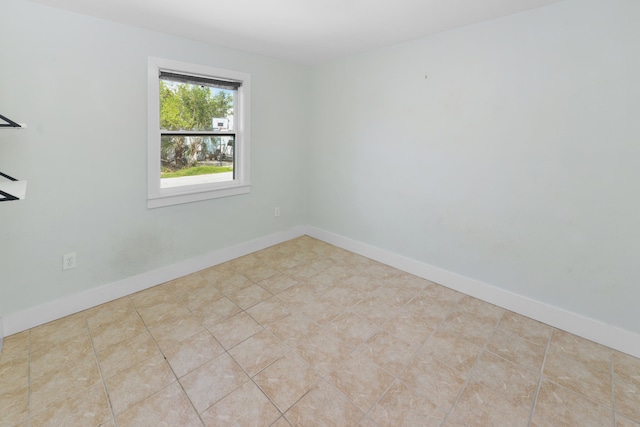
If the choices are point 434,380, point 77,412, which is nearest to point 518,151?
point 434,380

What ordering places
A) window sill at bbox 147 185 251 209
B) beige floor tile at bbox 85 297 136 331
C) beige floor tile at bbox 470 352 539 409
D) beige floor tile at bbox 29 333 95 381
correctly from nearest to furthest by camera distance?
beige floor tile at bbox 470 352 539 409, beige floor tile at bbox 29 333 95 381, beige floor tile at bbox 85 297 136 331, window sill at bbox 147 185 251 209

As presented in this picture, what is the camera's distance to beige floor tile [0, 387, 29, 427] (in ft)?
5.02

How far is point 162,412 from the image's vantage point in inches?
62.8

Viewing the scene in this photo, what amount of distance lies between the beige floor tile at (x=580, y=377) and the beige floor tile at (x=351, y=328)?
1.14 meters

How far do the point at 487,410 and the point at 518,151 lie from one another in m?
1.87

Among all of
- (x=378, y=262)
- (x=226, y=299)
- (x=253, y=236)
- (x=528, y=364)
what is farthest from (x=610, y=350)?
(x=253, y=236)

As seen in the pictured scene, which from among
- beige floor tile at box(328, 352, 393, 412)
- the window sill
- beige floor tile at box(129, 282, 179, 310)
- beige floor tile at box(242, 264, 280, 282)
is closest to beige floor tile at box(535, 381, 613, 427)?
beige floor tile at box(328, 352, 393, 412)

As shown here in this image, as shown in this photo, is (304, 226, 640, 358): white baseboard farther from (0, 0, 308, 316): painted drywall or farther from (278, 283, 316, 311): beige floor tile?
(0, 0, 308, 316): painted drywall

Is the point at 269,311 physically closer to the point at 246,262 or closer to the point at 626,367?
the point at 246,262

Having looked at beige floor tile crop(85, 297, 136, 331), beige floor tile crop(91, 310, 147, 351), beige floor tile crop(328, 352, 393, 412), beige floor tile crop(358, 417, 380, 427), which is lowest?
beige floor tile crop(358, 417, 380, 427)

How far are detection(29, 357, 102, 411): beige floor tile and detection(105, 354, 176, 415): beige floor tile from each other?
0.13 metres

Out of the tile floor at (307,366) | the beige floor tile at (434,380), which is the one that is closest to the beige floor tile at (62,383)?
the tile floor at (307,366)

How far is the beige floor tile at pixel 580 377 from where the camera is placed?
1782 millimetres

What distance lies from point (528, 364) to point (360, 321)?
1137mm
